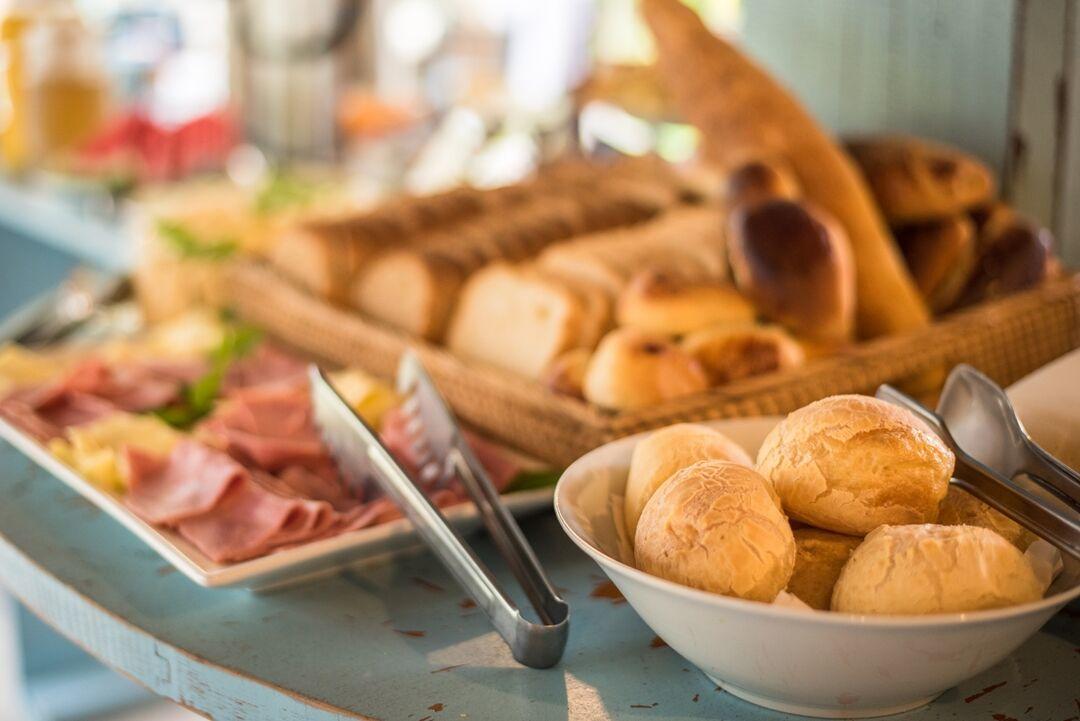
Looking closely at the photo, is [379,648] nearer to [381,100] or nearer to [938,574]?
[938,574]

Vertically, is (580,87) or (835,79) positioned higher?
(835,79)

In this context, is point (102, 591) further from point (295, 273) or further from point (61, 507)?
point (295, 273)

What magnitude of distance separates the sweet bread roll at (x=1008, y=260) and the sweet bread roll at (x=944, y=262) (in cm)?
1

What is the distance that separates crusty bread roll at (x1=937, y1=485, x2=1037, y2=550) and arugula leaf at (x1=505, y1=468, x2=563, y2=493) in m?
0.39

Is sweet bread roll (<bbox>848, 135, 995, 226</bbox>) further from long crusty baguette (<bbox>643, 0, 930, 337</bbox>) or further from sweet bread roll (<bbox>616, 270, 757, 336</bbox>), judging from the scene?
sweet bread roll (<bbox>616, 270, 757, 336</bbox>)

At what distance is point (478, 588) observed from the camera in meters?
0.80

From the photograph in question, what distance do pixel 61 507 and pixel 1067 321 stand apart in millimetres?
1128

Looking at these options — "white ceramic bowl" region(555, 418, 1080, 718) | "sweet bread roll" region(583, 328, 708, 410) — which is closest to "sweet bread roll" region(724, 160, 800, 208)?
"sweet bread roll" region(583, 328, 708, 410)

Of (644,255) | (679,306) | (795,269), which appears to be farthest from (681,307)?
(644,255)

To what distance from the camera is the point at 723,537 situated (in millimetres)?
667

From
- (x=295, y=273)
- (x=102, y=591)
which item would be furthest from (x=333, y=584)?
(x=295, y=273)

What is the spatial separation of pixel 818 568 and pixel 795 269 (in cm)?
59

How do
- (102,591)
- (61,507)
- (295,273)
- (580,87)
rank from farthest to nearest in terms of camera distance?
1. (580,87)
2. (295,273)
3. (61,507)
4. (102,591)

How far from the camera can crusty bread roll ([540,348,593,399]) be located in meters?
1.18
